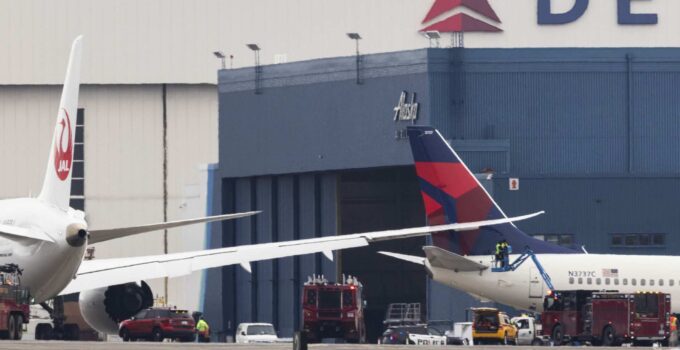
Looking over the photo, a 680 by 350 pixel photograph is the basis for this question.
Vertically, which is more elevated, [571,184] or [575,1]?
[575,1]

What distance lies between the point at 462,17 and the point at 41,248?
68459mm

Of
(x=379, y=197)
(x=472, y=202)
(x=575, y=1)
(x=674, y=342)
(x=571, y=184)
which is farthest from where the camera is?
(x=575, y=1)

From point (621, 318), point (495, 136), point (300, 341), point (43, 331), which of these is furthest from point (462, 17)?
point (300, 341)

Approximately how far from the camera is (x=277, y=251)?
5278 cm

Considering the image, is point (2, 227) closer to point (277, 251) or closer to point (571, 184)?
point (277, 251)

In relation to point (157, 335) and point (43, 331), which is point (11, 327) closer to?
point (43, 331)

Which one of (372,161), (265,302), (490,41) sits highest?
(490,41)

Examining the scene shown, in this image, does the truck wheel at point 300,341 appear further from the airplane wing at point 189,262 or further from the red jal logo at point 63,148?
the red jal logo at point 63,148

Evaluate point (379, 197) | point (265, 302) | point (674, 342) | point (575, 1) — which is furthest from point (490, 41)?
point (674, 342)

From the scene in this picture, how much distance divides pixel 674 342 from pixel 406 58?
33803mm

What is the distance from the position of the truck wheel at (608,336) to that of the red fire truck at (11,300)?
74.6 feet

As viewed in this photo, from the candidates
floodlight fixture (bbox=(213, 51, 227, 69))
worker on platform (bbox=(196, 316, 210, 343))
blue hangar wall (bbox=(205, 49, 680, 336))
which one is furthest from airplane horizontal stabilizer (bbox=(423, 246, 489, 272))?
floodlight fixture (bbox=(213, 51, 227, 69))

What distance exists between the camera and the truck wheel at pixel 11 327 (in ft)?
163

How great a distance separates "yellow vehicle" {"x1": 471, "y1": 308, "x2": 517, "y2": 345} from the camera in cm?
7400
